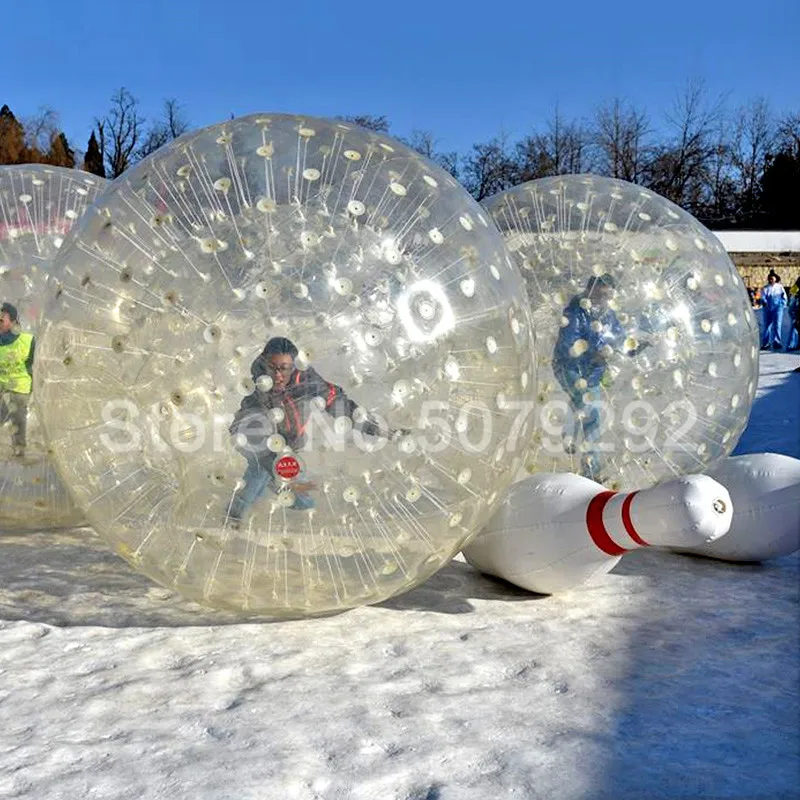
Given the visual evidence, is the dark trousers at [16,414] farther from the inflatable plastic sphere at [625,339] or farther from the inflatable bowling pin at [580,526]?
the inflatable plastic sphere at [625,339]

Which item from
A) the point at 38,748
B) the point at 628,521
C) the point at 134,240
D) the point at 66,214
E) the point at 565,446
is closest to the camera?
the point at 38,748

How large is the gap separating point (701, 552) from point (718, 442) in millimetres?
510

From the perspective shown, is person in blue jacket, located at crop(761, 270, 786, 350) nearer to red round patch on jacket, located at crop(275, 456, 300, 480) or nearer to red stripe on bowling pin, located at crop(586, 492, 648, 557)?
red stripe on bowling pin, located at crop(586, 492, 648, 557)

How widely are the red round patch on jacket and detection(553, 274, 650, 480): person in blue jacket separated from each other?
167 centimetres

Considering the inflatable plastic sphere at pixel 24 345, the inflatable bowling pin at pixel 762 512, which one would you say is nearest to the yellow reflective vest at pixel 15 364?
the inflatable plastic sphere at pixel 24 345

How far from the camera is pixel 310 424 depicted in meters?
3.34

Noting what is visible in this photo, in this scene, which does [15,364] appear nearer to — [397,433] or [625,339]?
[397,433]

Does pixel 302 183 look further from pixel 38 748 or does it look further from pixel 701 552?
pixel 701 552

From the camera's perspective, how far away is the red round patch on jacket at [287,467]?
335 centimetres

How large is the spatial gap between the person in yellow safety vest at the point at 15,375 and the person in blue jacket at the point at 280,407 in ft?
5.84

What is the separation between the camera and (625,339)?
185 inches

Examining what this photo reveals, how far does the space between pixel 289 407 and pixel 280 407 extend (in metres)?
0.03

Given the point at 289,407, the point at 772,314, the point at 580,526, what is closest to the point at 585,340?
the point at 580,526

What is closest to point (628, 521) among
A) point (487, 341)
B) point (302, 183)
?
point (487, 341)
